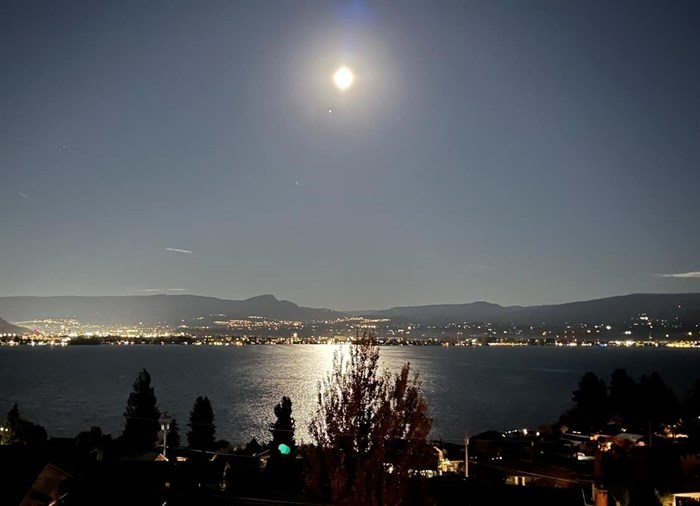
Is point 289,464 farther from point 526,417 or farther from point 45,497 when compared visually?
point 526,417

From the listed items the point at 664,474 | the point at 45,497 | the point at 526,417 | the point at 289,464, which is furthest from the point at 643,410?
the point at 45,497

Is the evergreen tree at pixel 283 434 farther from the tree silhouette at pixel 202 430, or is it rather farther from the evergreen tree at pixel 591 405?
the evergreen tree at pixel 591 405

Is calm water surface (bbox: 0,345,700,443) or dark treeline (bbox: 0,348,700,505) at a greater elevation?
dark treeline (bbox: 0,348,700,505)

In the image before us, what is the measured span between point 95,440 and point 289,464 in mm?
8071

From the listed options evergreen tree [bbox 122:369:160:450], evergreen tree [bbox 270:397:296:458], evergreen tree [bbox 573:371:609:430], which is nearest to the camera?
evergreen tree [bbox 270:397:296:458]

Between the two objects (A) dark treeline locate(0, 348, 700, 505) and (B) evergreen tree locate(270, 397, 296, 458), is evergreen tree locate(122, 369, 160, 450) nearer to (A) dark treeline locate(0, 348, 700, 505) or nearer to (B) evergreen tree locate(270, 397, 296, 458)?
(A) dark treeline locate(0, 348, 700, 505)

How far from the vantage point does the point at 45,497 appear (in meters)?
9.18

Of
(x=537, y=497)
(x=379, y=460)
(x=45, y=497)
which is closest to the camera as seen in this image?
(x=379, y=460)

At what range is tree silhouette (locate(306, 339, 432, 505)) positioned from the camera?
16.3 feet

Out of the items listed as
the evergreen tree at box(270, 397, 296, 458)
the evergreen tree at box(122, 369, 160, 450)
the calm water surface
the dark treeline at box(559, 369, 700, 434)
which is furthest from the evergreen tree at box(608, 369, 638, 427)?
the evergreen tree at box(122, 369, 160, 450)

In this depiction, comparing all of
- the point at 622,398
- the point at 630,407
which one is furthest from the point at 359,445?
the point at 622,398

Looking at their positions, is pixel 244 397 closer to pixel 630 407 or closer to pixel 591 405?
pixel 591 405

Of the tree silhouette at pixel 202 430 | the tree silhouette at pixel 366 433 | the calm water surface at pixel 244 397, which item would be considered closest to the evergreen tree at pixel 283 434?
the tree silhouette at pixel 202 430

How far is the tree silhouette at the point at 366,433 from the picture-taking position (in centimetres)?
498
